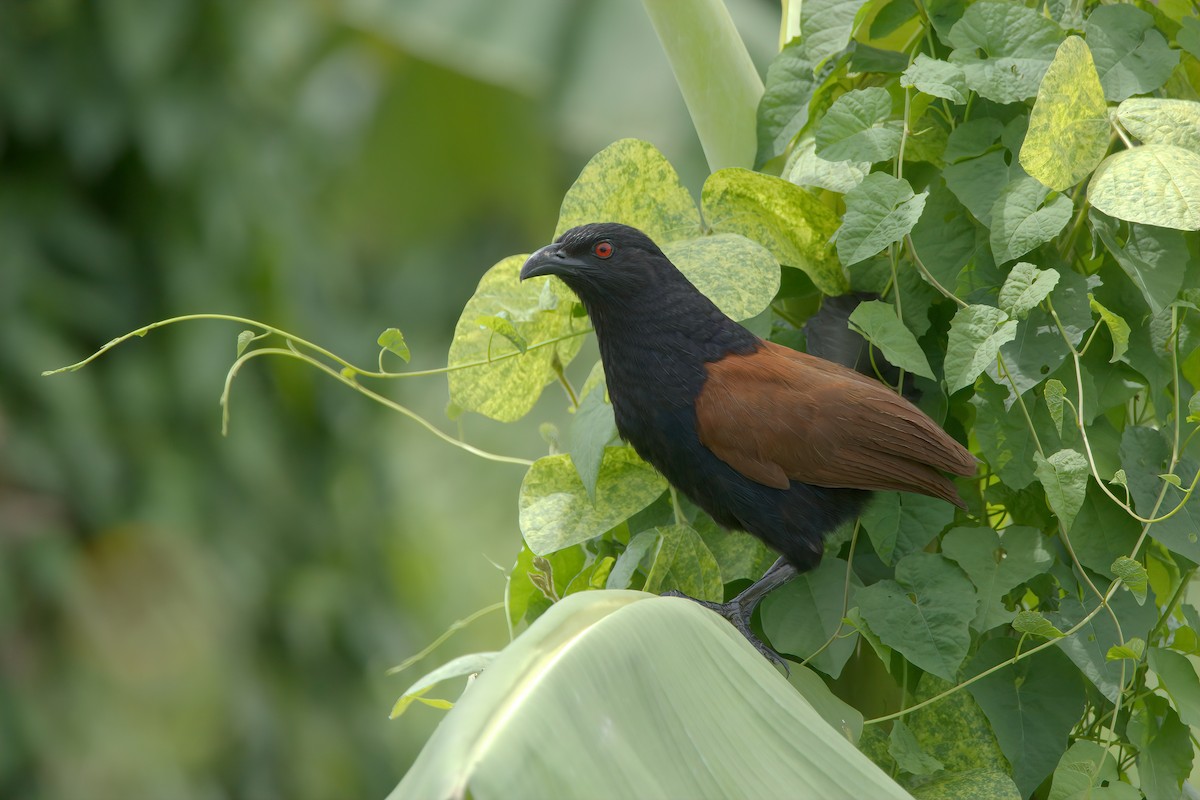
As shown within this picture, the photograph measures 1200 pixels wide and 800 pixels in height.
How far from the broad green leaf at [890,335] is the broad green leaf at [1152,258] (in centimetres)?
17

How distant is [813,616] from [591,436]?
0.25m

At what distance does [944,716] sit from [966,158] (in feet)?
1.51

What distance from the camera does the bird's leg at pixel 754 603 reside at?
3.20ft

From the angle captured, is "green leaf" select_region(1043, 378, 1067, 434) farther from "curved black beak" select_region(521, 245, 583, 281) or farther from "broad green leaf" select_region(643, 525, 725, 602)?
"curved black beak" select_region(521, 245, 583, 281)

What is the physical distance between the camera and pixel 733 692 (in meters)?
0.75

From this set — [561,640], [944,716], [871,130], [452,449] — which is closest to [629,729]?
[561,640]

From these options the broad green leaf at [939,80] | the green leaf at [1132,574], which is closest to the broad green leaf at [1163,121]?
the broad green leaf at [939,80]

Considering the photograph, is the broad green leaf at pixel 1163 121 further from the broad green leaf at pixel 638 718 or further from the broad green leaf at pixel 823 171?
the broad green leaf at pixel 638 718

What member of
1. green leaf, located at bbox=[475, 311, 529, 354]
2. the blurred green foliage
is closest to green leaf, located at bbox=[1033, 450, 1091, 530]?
green leaf, located at bbox=[475, 311, 529, 354]

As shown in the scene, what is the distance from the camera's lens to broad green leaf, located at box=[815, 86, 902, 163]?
928 mm

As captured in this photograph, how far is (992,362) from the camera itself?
2.73 ft

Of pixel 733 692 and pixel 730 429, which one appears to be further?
pixel 730 429

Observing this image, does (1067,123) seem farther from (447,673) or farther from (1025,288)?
(447,673)

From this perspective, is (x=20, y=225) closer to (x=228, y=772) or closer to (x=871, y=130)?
(x=228, y=772)
